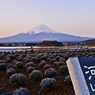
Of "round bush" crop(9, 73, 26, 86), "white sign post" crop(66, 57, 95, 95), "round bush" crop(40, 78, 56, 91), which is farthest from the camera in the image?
"round bush" crop(9, 73, 26, 86)

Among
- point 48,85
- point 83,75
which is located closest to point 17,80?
point 48,85

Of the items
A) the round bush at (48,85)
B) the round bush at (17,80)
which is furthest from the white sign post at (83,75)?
the round bush at (17,80)

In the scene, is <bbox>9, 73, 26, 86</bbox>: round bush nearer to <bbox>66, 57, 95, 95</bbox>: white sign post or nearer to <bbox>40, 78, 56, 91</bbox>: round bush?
<bbox>40, 78, 56, 91</bbox>: round bush

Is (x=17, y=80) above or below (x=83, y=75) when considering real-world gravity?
below

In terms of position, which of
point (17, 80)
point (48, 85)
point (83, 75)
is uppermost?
point (83, 75)

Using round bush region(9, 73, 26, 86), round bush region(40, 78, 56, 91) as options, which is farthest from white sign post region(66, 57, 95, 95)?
round bush region(9, 73, 26, 86)

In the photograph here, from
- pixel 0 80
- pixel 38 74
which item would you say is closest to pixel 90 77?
pixel 38 74

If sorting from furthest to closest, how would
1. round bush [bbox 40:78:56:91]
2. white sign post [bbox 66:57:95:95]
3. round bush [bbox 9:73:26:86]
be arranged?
round bush [bbox 9:73:26:86] < round bush [bbox 40:78:56:91] < white sign post [bbox 66:57:95:95]

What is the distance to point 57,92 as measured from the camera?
10.2 meters

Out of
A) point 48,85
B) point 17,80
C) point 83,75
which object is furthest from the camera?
point 17,80

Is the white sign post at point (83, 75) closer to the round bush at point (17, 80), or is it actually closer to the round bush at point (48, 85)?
the round bush at point (48, 85)

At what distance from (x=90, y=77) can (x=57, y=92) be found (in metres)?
5.05

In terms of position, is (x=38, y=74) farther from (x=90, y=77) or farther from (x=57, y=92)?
(x=90, y=77)

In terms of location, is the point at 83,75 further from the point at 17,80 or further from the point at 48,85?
the point at 17,80
